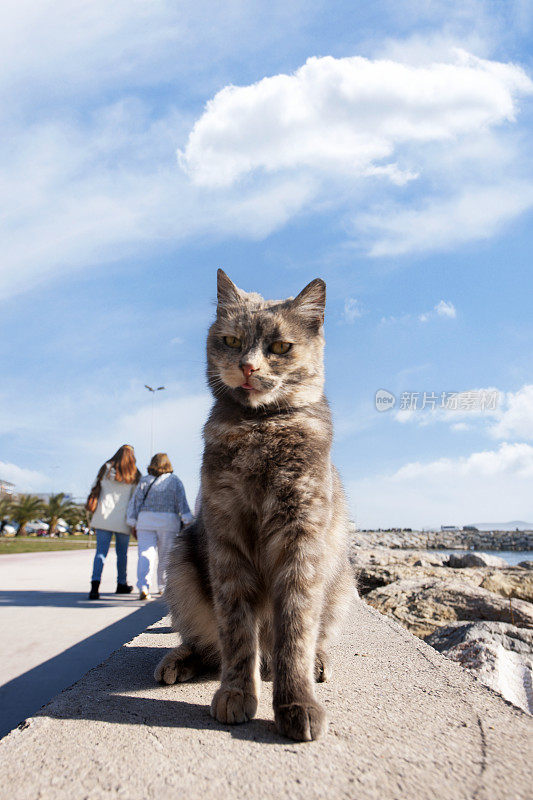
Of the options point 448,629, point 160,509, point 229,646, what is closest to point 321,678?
point 229,646

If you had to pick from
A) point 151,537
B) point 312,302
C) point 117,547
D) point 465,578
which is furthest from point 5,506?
point 312,302

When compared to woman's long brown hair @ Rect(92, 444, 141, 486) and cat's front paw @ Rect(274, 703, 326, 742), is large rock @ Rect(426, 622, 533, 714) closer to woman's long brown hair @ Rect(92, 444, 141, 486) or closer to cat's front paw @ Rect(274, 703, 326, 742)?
cat's front paw @ Rect(274, 703, 326, 742)

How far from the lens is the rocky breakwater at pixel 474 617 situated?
3.42m

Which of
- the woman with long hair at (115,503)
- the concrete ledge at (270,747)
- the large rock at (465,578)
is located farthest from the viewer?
the woman with long hair at (115,503)

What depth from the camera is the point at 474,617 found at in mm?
4918

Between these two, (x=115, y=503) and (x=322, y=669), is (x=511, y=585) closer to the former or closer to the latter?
(x=322, y=669)

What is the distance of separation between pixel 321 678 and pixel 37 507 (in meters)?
38.6

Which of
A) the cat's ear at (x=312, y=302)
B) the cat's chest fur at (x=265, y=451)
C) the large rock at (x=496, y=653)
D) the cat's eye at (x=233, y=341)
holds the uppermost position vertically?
the cat's ear at (x=312, y=302)

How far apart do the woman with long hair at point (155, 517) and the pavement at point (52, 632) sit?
0.47m

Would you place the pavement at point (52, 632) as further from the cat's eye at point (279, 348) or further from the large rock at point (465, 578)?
the large rock at point (465, 578)

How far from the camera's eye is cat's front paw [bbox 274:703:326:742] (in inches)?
74.9

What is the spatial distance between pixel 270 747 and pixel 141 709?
26.2 inches

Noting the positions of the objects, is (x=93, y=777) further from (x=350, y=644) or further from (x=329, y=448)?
(x=350, y=644)

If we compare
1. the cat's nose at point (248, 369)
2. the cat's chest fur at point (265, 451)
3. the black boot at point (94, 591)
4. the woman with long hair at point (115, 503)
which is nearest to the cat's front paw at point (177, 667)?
the cat's chest fur at point (265, 451)
